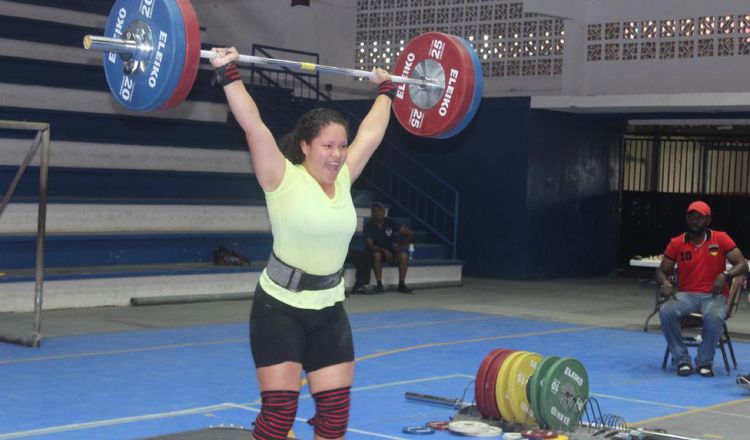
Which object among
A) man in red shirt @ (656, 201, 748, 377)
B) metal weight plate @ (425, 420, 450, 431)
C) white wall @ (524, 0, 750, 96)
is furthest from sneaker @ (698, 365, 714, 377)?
white wall @ (524, 0, 750, 96)

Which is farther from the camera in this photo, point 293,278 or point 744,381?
point 744,381

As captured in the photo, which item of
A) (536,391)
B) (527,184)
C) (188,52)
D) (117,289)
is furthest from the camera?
(527,184)

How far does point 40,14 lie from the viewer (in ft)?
51.1

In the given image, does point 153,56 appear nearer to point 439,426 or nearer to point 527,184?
point 439,426

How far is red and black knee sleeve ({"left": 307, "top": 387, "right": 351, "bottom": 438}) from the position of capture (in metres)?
3.79

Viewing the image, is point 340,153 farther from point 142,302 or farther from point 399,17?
point 399,17

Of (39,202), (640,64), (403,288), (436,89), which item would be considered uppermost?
(640,64)

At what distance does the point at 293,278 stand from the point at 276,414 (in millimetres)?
446

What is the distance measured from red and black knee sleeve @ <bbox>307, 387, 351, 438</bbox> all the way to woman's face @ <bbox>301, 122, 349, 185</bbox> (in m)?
0.71

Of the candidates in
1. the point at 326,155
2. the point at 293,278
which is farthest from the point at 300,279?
the point at 326,155

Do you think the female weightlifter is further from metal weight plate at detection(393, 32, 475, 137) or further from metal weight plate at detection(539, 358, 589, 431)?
metal weight plate at detection(393, 32, 475, 137)

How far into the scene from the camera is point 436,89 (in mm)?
6227

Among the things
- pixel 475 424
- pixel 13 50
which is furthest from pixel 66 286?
pixel 475 424

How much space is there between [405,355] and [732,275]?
2.45 metres
